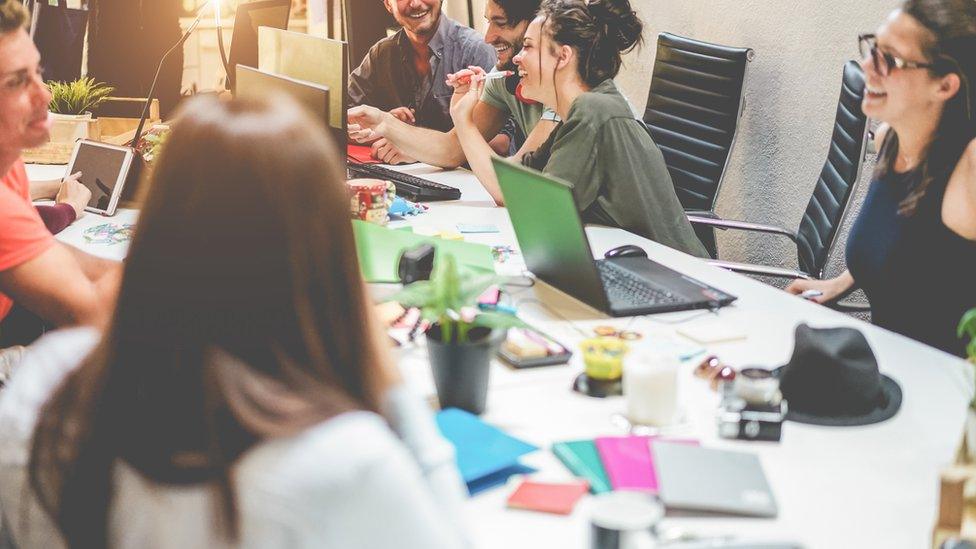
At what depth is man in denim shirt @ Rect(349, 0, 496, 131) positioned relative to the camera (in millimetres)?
3744

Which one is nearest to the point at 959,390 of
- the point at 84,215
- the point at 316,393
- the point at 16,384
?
the point at 316,393

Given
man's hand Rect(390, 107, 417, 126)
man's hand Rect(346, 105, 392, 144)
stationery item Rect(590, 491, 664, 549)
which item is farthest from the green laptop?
man's hand Rect(390, 107, 417, 126)

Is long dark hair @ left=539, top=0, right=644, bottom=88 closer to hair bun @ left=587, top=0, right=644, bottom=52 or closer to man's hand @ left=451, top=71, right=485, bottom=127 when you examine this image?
hair bun @ left=587, top=0, right=644, bottom=52

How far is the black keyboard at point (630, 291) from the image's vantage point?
1.83 m

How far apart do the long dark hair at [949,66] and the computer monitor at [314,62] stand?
4.40 feet

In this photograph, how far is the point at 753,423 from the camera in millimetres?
1321

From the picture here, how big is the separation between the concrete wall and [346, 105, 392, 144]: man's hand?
4.20 feet

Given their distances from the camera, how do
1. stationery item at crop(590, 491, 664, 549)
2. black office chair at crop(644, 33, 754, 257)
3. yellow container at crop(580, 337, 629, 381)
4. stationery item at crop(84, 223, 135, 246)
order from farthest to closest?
black office chair at crop(644, 33, 754, 257) → stationery item at crop(84, 223, 135, 246) → yellow container at crop(580, 337, 629, 381) → stationery item at crop(590, 491, 664, 549)

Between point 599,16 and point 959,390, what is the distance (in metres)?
1.45

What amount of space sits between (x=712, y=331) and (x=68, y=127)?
224cm

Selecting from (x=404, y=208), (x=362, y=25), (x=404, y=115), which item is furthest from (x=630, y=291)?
(x=362, y=25)

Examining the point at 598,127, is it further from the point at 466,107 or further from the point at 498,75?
the point at 498,75

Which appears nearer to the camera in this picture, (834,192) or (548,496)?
(548,496)

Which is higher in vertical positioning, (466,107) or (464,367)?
(466,107)
